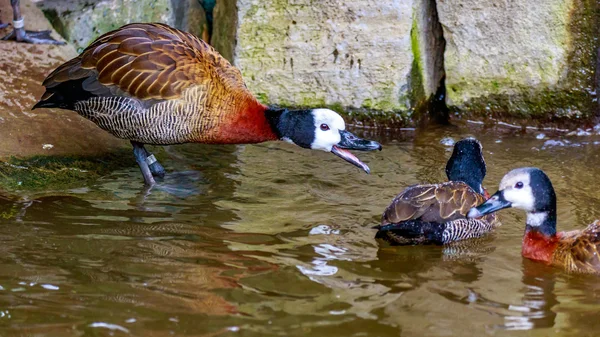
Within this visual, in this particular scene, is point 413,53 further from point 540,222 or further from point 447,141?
point 540,222

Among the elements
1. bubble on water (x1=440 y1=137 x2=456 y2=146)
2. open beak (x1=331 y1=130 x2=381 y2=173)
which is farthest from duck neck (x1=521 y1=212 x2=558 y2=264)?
bubble on water (x1=440 y1=137 x2=456 y2=146)

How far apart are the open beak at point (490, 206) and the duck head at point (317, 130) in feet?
3.99

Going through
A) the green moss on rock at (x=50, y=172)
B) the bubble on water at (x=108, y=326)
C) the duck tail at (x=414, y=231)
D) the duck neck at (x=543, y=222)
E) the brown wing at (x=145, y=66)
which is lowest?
the bubble on water at (x=108, y=326)

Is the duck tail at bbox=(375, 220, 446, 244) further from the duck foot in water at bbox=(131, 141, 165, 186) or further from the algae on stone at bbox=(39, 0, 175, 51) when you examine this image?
the algae on stone at bbox=(39, 0, 175, 51)

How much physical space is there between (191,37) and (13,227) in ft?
7.06

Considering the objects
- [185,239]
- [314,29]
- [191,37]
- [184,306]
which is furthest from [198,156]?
[184,306]

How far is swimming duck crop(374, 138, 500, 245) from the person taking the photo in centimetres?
511

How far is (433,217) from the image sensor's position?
5164 millimetres

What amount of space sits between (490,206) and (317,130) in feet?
5.27

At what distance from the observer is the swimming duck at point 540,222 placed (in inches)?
195

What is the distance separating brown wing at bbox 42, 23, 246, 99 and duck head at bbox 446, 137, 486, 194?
1700 mm

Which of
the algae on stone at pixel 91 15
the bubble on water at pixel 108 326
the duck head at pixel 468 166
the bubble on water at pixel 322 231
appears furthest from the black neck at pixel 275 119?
the bubble on water at pixel 108 326

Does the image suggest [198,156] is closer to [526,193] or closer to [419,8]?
[419,8]

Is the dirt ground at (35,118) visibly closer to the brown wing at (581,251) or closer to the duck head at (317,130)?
the duck head at (317,130)
